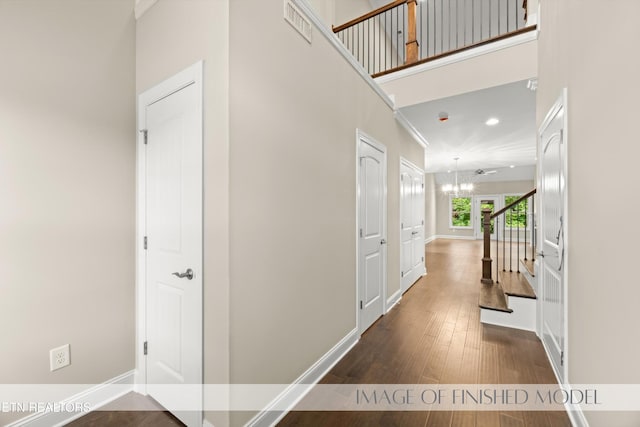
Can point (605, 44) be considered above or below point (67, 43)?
below

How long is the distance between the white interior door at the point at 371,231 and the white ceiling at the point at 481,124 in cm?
125

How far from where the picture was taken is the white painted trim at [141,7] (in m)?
1.91

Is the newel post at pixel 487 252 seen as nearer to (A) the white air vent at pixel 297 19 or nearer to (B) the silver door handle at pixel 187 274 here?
(A) the white air vent at pixel 297 19

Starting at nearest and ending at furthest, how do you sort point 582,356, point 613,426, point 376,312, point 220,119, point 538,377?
point 613,426, point 220,119, point 582,356, point 538,377, point 376,312

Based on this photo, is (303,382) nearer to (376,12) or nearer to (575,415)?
(575,415)

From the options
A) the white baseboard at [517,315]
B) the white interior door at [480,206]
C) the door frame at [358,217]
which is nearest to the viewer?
the door frame at [358,217]

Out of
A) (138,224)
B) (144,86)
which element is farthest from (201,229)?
(144,86)

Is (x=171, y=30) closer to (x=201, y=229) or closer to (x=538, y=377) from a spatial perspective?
(x=201, y=229)

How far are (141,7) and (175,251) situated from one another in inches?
70.4

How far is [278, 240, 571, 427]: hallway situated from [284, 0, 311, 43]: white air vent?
2.65m

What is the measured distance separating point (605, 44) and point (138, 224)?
2914mm

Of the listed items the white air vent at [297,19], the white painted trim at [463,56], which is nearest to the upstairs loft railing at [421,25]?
the white painted trim at [463,56]

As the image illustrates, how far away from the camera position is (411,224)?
4.86 metres

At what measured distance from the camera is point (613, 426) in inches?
49.5
